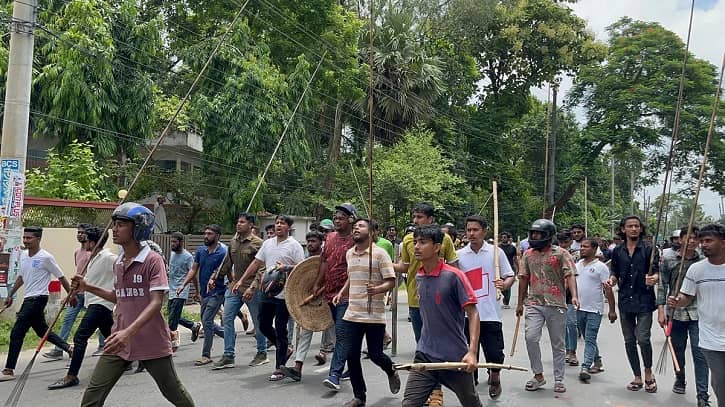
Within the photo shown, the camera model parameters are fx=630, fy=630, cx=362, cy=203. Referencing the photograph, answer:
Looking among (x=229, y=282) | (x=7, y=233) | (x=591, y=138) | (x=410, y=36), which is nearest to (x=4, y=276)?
(x=7, y=233)

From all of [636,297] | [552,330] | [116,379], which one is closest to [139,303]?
[116,379]

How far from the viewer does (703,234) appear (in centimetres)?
475

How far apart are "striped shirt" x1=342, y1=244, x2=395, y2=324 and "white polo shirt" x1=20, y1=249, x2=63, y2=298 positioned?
3519 mm

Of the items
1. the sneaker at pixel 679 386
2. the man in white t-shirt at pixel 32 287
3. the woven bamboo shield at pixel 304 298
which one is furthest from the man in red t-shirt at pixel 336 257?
the sneaker at pixel 679 386

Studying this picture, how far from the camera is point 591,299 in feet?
25.2

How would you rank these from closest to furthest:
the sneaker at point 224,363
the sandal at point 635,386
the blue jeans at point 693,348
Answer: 1. the blue jeans at point 693,348
2. the sandal at point 635,386
3. the sneaker at point 224,363

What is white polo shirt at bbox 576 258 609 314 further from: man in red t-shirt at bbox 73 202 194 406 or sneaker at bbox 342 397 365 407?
man in red t-shirt at bbox 73 202 194 406

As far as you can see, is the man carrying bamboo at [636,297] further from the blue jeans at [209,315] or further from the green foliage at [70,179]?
the green foliage at [70,179]

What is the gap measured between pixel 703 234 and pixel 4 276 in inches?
372

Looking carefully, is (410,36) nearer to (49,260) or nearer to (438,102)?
(438,102)

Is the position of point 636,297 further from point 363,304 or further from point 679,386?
point 363,304

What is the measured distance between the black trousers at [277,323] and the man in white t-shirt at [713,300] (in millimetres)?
4171

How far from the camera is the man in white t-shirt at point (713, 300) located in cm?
468

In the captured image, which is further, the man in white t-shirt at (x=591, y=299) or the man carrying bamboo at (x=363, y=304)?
the man in white t-shirt at (x=591, y=299)
